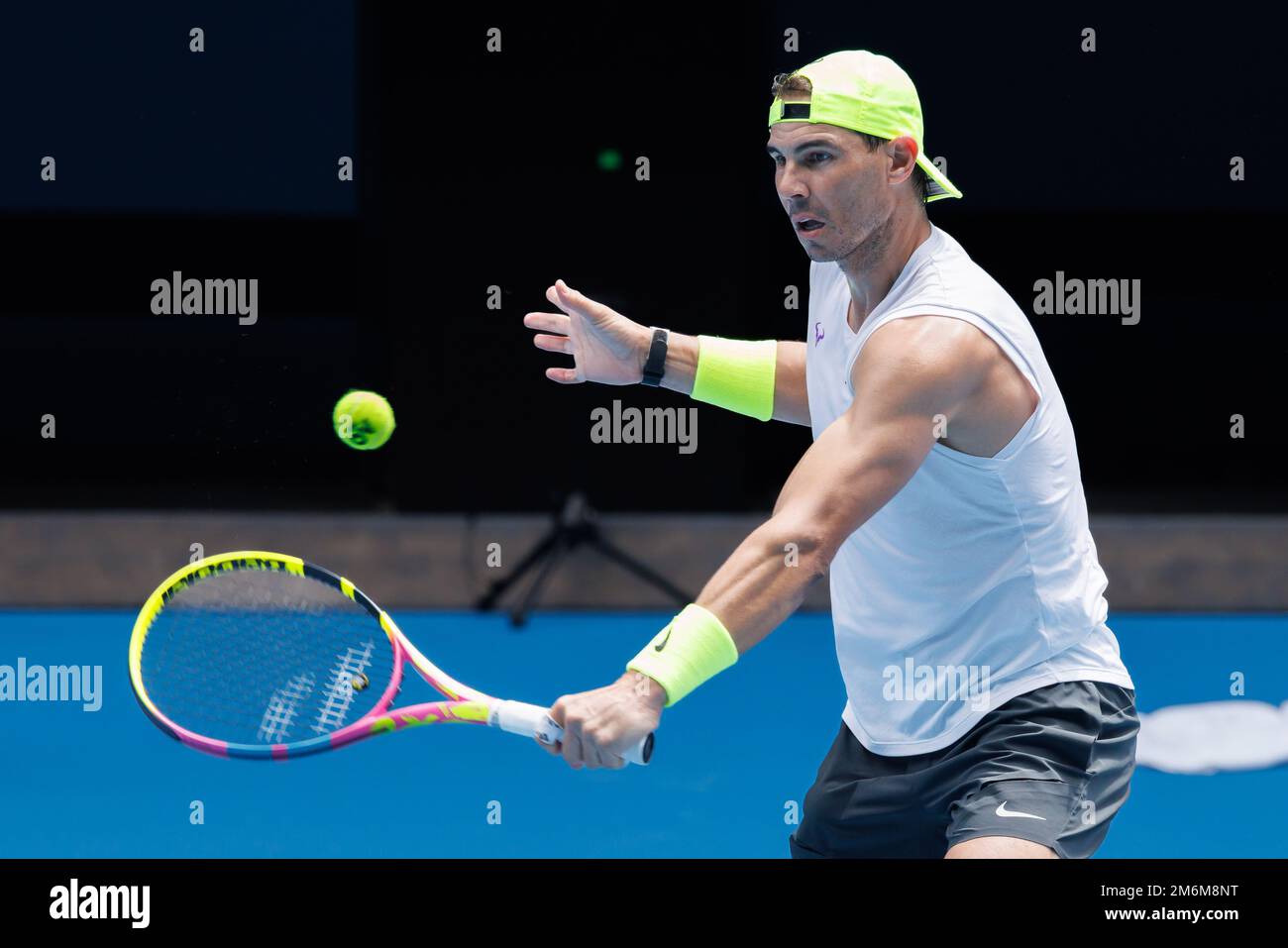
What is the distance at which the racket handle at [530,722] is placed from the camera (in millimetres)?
2354

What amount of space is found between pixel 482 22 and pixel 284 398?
1.80 meters

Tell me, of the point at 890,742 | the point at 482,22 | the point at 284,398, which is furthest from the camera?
the point at 284,398

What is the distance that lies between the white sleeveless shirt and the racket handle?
1.52 ft

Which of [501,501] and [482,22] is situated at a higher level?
[482,22]

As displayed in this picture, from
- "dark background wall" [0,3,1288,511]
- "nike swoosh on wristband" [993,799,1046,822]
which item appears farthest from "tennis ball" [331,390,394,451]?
"dark background wall" [0,3,1288,511]

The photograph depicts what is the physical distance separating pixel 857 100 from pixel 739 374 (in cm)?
65

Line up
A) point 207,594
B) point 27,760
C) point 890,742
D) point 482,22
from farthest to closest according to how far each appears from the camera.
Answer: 1. point 482,22
2. point 27,760
3. point 207,594
4. point 890,742

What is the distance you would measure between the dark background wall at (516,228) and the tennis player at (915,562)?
402 cm

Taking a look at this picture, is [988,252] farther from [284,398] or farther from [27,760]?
[27,760]

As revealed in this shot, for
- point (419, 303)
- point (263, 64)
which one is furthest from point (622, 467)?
point (263, 64)

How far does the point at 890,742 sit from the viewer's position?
8.52 feet

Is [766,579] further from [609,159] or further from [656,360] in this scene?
[609,159]

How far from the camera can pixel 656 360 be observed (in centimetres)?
303
